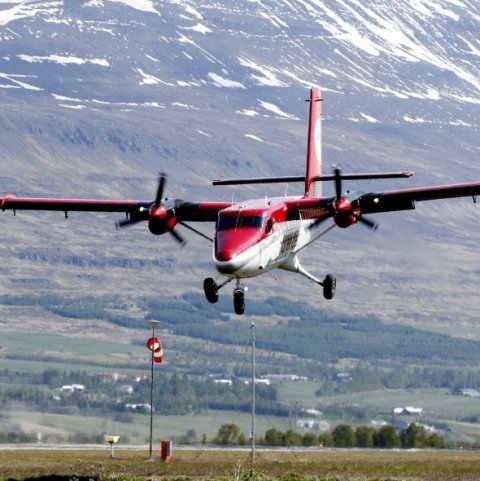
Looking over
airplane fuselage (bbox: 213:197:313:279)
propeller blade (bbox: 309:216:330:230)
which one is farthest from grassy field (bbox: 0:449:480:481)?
propeller blade (bbox: 309:216:330:230)

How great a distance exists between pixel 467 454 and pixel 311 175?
102 ft

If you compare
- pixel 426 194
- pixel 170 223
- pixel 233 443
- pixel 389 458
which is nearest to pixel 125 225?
pixel 170 223

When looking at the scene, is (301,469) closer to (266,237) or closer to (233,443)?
(266,237)

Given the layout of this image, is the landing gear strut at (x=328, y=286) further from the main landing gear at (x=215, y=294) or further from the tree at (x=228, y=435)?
the tree at (x=228, y=435)


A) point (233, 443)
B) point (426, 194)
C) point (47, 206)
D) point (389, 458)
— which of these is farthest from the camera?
point (233, 443)

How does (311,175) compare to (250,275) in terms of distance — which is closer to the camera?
(250,275)

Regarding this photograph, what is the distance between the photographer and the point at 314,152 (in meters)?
111

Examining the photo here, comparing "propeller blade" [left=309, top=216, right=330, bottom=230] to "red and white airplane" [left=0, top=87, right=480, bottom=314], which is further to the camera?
"propeller blade" [left=309, top=216, right=330, bottom=230]

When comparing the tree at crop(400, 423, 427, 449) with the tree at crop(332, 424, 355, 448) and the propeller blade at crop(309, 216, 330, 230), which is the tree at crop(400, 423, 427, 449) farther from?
the propeller blade at crop(309, 216, 330, 230)

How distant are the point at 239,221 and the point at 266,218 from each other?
1.68 metres

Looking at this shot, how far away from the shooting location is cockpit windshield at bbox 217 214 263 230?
86250 mm

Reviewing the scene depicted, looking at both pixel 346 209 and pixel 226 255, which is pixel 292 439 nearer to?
pixel 346 209

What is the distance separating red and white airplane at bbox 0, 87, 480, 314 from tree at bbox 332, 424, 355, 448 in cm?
5959

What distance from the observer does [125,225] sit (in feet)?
310
